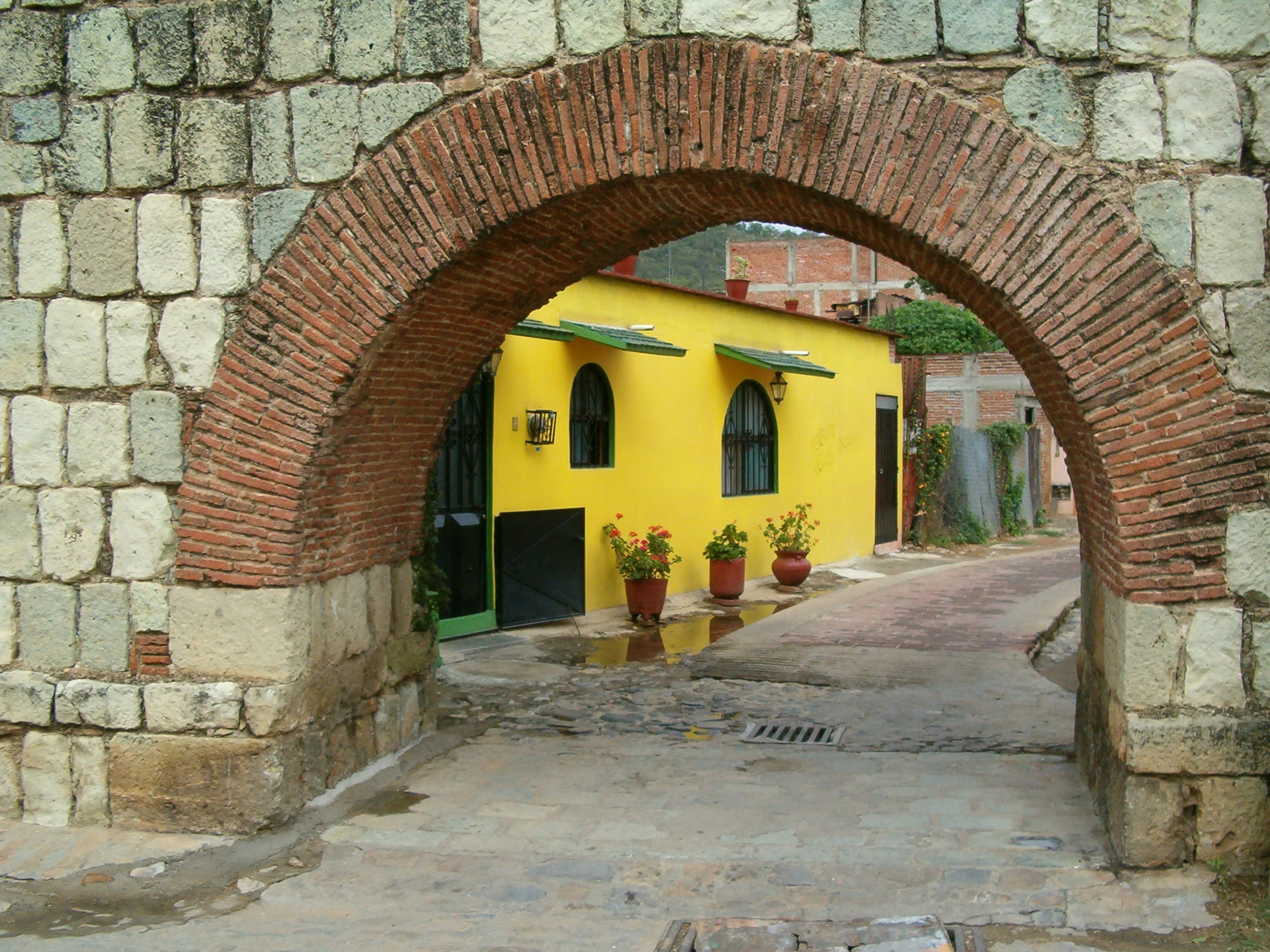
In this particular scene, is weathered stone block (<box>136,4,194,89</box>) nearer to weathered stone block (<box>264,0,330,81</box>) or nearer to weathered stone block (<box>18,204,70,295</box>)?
weathered stone block (<box>264,0,330,81</box>)

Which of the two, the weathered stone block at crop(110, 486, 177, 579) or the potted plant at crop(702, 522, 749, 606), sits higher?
the weathered stone block at crop(110, 486, 177, 579)

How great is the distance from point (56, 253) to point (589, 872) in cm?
353

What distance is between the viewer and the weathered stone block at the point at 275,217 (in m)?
5.12

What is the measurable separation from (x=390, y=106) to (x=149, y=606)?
2399 mm

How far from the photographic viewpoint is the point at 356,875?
16.0 feet

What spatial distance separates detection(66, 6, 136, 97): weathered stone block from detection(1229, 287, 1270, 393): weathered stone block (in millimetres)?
4568

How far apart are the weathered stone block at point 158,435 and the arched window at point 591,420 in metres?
5.53

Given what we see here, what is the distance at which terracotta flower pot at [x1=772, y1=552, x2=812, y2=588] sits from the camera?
521 inches

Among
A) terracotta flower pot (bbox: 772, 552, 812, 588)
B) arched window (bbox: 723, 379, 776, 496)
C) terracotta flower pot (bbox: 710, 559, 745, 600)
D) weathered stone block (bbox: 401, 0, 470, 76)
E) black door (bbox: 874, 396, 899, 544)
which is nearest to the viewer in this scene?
weathered stone block (bbox: 401, 0, 470, 76)

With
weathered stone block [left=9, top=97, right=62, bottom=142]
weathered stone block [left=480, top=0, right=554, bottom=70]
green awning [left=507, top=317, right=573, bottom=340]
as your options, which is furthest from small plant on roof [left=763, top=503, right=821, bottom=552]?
weathered stone block [left=9, top=97, right=62, bottom=142]

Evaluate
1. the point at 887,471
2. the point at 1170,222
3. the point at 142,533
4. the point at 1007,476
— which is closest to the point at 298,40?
the point at 142,533

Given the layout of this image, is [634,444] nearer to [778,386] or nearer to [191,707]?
[778,386]

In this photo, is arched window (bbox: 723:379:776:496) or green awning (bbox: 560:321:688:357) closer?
green awning (bbox: 560:321:688:357)

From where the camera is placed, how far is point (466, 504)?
956 centimetres
